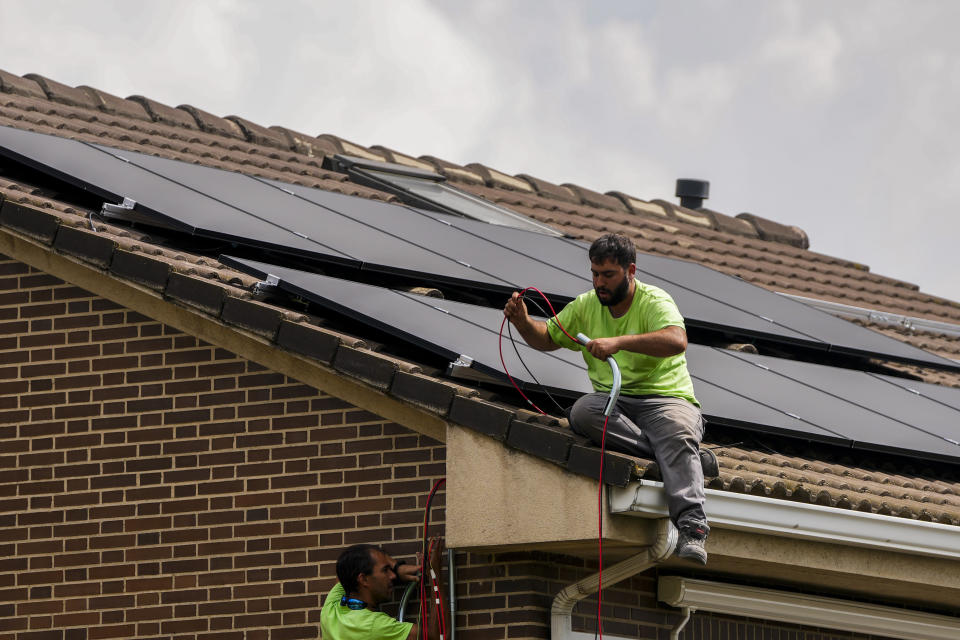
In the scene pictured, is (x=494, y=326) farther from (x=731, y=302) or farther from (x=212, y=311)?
(x=731, y=302)

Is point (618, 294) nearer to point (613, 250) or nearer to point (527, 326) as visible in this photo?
point (613, 250)

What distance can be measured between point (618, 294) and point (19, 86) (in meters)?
7.25

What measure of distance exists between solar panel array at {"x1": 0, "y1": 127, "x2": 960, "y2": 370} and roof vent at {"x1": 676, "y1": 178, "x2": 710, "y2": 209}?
7.20 m

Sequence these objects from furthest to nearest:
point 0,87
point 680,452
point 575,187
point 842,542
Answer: point 575,187, point 0,87, point 842,542, point 680,452

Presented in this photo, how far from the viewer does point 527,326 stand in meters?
8.67

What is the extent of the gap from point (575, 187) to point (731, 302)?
5.43 meters

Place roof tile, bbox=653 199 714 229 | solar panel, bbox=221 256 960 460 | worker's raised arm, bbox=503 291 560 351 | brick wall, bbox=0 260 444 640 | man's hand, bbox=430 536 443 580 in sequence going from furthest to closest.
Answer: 1. roof tile, bbox=653 199 714 229
2. solar panel, bbox=221 256 960 460
3. brick wall, bbox=0 260 444 640
4. man's hand, bbox=430 536 443 580
5. worker's raised arm, bbox=503 291 560 351

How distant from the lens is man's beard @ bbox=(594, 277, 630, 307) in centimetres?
848

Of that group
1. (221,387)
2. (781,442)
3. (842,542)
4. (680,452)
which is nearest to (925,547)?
(842,542)

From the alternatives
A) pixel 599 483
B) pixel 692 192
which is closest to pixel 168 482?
pixel 599 483

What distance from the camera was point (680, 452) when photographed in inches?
328

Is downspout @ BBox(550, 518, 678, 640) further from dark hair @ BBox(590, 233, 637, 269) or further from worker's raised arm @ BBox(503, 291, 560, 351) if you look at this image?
dark hair @ BBox(590, 233, 637, 269)

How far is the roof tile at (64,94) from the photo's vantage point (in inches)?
553

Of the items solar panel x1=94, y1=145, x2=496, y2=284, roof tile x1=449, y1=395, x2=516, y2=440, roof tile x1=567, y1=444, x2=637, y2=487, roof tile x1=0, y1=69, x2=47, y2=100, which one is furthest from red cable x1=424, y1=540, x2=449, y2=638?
roof tile x1=0, y1=69, x2=47, y2=100
